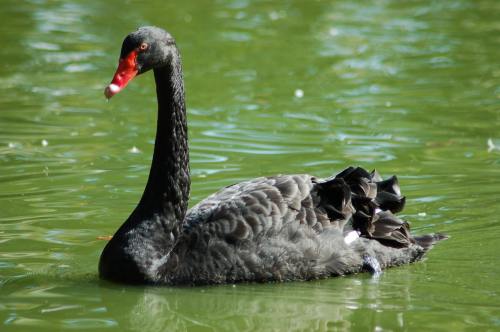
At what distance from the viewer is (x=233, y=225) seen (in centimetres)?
629

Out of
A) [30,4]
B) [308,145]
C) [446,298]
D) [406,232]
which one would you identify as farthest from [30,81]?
[446,298]

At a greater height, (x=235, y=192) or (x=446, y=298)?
(x=235, y=192)

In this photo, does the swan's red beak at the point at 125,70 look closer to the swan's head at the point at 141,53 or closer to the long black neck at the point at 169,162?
the swan's head at the point at 141,53

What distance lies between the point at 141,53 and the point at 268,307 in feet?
5.38

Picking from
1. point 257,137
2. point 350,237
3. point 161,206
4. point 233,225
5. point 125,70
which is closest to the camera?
point 125,70

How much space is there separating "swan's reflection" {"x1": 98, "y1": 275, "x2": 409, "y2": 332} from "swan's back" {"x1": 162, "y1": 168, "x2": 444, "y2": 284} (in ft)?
0.38

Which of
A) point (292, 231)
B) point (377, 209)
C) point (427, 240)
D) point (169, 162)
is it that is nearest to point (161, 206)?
point (169, 162)

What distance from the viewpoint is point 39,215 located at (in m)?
7.67

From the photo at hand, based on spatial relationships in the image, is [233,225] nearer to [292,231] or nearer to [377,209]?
[292,231]

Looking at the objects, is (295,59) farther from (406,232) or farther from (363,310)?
(363,310)

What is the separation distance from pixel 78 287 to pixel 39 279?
284 millimetres

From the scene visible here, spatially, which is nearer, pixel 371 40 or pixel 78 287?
pixel 78 287

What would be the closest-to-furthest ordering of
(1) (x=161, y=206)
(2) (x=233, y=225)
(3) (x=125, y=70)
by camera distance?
(3) (x=125, y=70) → (2) (x=233, y=225) → (1) (x=161, y=206)

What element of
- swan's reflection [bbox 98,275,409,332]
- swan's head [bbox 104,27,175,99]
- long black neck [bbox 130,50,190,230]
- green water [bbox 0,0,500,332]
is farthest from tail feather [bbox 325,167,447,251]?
swan's head [bbox 104,27,175,99]
